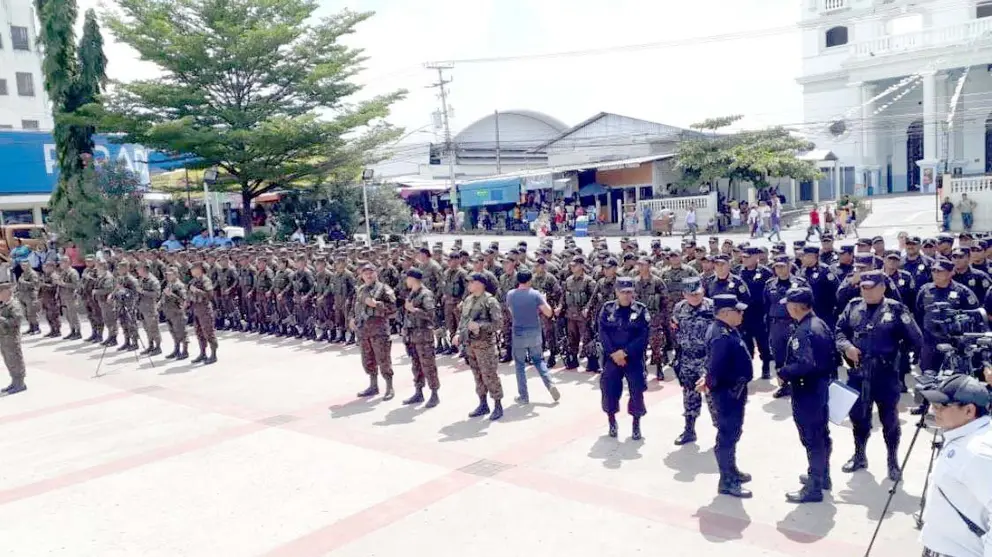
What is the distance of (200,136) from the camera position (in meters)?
25.5

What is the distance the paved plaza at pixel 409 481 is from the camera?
19.5 feet

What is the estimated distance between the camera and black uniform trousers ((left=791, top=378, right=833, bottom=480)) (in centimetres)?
612

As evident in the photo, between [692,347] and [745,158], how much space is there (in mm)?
26888

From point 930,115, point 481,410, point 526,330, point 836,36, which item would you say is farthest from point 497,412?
point 836,36

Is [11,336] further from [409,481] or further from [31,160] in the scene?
[31,160]

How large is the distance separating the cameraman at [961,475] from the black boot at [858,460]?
11.1 ft

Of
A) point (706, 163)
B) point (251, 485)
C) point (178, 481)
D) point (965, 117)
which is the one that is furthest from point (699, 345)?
point (965, 117)

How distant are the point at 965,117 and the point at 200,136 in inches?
1414

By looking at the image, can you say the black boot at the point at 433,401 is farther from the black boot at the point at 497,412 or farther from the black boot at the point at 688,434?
the black boot at the point at 688,434

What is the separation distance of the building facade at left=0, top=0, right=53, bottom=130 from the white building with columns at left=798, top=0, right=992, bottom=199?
158 feet

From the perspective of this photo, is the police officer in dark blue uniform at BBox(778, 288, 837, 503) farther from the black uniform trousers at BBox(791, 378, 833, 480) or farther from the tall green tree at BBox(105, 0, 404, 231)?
the tall green tree at BBox(105, 0, 404, 231)

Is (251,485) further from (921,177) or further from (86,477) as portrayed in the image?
(921,177)

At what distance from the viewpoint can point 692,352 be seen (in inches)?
308

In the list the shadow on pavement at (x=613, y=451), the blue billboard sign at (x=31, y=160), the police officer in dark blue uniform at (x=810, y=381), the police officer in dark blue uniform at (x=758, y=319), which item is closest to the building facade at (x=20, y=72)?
the blue billboard sign at (x=31, y=160)
